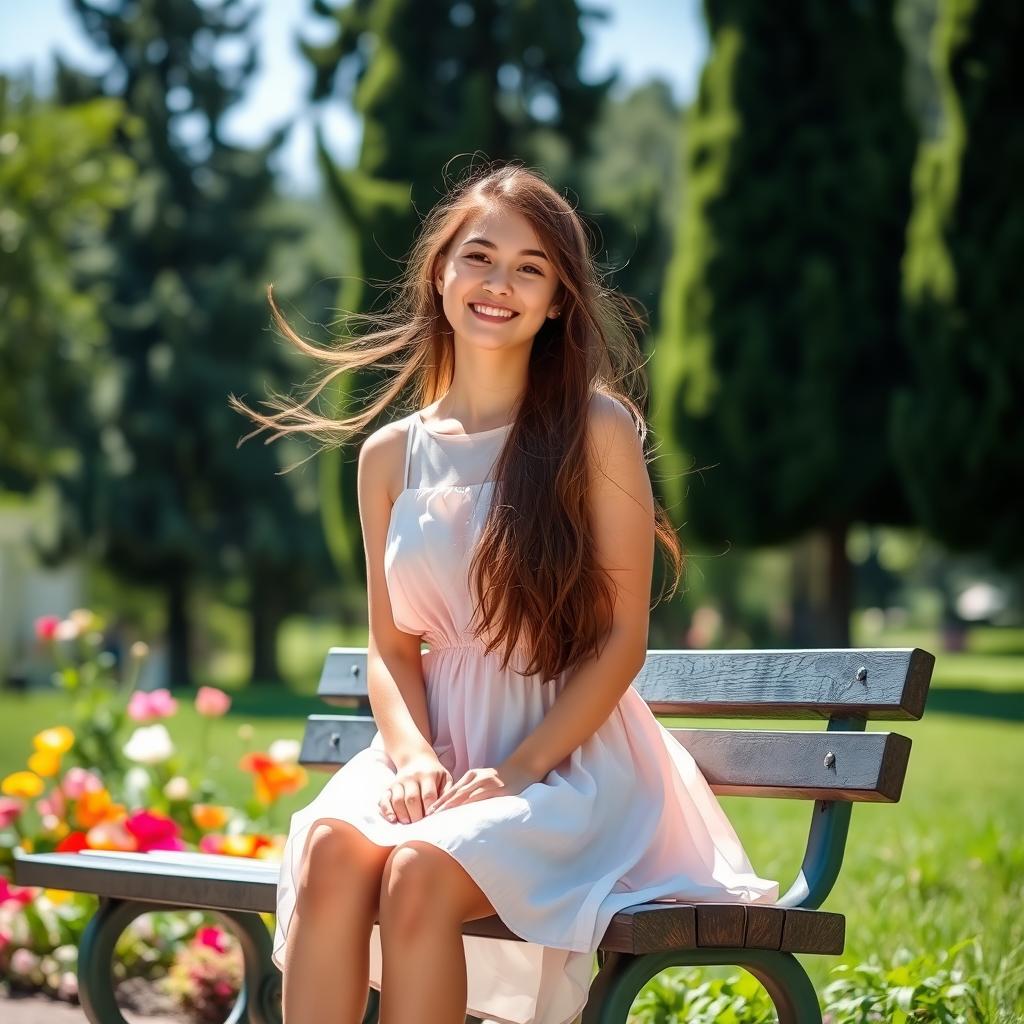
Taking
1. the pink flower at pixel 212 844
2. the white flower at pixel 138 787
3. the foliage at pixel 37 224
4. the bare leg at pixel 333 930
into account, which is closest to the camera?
the bare leg at pixel 333 930

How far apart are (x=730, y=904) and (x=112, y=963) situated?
143 centimetres

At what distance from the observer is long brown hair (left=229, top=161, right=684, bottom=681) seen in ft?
10.1

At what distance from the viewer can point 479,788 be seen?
282cm

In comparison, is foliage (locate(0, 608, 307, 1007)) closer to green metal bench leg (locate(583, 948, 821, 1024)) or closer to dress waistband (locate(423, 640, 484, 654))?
dress waistband (locate(423, 640, 484, 654))

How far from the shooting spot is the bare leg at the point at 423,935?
2.51 m

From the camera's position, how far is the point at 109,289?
26.8m

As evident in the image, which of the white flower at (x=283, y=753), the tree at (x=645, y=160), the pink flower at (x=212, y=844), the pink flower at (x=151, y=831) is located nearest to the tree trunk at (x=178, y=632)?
the tree at (x=645, y=160)

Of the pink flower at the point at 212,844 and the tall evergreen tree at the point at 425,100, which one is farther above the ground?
the tall evergreen tree at the point at 425,100

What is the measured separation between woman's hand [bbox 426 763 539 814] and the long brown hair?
11.0 inches

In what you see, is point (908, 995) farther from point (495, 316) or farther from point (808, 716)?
point (495, 316)

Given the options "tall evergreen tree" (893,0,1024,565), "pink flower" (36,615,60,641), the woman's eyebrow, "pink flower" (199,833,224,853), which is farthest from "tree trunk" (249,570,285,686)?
the woman's eyebrow

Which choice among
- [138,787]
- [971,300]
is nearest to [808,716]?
[138,787]

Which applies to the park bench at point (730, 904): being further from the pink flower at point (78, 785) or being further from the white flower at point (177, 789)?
the white flower at point (177, 789)

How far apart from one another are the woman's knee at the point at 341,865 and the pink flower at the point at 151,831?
1798 mm
